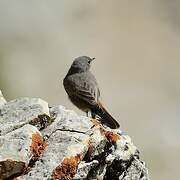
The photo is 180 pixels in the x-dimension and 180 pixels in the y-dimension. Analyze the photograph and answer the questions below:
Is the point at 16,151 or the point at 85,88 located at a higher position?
the point at 85,88

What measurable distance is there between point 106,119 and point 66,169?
3.92m

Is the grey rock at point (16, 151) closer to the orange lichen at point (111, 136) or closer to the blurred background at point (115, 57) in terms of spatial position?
the orange lichen at point (111, 136)

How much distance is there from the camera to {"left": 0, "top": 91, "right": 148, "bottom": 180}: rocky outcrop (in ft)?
42.5

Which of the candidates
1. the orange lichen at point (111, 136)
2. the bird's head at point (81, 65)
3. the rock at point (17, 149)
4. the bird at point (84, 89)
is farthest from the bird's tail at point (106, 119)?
the rock at point (17, 149)

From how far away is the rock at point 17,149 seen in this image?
12742mm

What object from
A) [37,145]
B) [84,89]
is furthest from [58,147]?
[84,89]

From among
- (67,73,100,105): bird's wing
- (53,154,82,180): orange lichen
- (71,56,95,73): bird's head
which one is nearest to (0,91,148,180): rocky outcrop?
(53,154,82,180): orange lichen

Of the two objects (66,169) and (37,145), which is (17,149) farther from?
(66,169)

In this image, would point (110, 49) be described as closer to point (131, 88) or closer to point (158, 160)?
point (131, 88)

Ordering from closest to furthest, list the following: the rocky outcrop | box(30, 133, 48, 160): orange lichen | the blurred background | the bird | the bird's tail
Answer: the rocky outcrop < box(30, 133, 48, 160): orange lichen < the bird's tail < the bird < the blurred background

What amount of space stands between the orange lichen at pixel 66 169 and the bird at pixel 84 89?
4.34 meters

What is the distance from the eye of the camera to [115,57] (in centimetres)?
5375

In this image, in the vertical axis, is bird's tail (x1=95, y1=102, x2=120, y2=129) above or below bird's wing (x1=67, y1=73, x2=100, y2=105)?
below

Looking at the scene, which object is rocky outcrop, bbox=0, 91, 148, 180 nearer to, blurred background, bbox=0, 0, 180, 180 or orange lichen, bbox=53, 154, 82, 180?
orange lichen, bbox=53, 154, 82, 180
